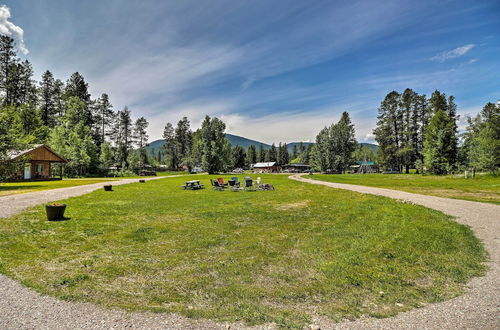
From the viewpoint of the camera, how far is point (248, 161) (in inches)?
5674

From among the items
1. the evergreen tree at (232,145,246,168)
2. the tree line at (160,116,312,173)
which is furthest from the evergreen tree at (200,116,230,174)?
the evergreen tree at (232,145,246,168)

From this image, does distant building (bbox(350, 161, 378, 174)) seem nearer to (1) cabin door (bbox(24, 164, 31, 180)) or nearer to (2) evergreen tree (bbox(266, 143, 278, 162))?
(2) evergreen tree (bbox(266, 143, 278, 162))

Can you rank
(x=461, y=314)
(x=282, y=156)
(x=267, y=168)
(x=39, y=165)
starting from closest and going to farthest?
(x=461, y=314), (x=39, y=165), (x=267, y=168), (x=282, y=156)

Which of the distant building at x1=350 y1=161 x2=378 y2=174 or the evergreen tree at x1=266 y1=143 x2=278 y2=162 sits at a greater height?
the evergreen tree at x1=266 y1=143 x2=278 y2=162

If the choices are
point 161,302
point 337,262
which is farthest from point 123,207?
point 337,262

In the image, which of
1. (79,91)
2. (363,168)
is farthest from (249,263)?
(363,168)

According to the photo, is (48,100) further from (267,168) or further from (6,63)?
(267,168)

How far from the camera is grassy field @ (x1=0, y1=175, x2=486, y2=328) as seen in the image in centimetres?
424

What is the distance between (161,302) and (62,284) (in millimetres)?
2263

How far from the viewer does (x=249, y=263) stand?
19.7ft

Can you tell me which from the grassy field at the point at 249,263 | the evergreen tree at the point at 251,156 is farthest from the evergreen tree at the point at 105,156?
the evergreen tree at the point at 251,156

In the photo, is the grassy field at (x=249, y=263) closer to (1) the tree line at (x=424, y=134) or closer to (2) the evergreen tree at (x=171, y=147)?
(1) the tree line at (x=424, y=134)

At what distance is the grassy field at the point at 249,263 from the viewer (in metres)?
4.24

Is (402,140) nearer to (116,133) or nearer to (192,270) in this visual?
(192,270)
